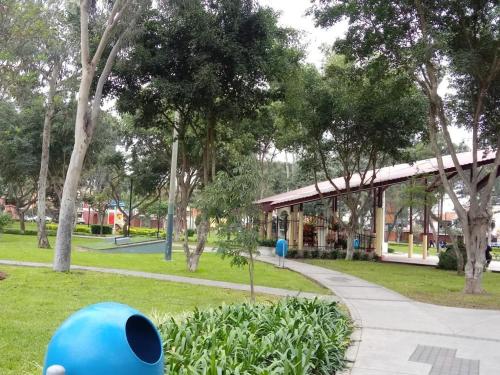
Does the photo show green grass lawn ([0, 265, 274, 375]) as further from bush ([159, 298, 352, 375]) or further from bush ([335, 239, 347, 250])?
bush ([335, 239, 347, 250])

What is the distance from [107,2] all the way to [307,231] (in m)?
19.9

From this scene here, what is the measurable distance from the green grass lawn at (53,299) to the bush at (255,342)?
1.48 meters

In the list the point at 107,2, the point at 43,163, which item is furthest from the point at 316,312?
the point at 43,163

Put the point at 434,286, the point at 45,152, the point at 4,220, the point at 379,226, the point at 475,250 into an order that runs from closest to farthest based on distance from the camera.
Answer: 1. the point at 475,250
2. the point at 434,286
3. the point at 45,152
4. the point at 379,226
5. the point at 4,220

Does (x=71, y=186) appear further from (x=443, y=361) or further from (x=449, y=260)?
(x=449, y=260)

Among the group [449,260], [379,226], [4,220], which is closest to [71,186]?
[449,260]

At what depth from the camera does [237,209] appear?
10078mm

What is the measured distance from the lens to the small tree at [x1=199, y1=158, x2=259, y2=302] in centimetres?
984

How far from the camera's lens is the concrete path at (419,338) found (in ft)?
21.3

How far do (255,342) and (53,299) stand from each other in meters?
5.55

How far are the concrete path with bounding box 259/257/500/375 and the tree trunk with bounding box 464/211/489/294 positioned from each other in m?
2.32

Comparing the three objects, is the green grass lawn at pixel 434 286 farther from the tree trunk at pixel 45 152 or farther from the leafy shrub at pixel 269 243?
the tree trunk at pixel 45 152

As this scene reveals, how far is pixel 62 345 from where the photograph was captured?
3117 mm

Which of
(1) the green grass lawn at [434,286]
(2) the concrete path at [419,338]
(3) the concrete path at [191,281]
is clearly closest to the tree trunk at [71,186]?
(3) the concrete path at [191,281]
